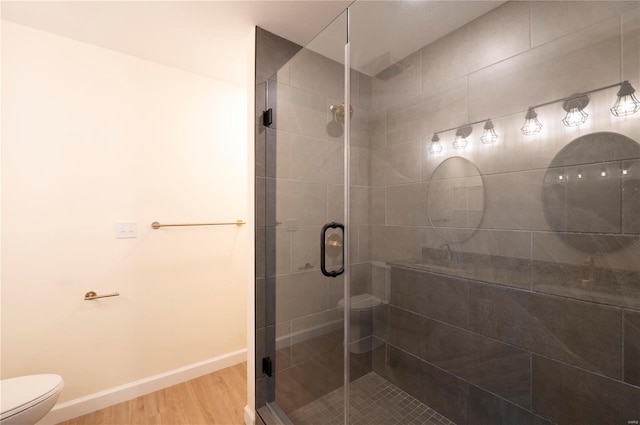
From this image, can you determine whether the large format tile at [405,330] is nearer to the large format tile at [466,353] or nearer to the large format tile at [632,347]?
the large format tile at [466,353]

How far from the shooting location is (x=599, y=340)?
3.40ft

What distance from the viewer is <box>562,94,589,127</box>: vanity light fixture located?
1.05 m

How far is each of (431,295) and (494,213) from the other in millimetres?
550

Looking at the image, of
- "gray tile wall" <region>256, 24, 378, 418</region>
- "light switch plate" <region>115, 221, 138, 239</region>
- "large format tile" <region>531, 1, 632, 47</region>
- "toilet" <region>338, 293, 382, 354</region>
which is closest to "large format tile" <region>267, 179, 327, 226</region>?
"gray tile wall" <region>256, 24, 378, 418</region>

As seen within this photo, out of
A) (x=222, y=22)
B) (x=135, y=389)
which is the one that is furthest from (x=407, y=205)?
(x=135, y=389)

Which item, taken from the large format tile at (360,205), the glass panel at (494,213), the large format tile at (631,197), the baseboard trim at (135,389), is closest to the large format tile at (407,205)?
the glass panel at (494,213)

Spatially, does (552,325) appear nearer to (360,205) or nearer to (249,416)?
(360,205)

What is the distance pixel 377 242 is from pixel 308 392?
0.92 metres

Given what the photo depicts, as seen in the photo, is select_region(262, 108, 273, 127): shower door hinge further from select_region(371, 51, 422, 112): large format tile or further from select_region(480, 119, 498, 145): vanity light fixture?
select_region(480, 119, 498, 145): vanity light fixture

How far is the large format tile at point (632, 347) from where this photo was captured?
3.15 ft

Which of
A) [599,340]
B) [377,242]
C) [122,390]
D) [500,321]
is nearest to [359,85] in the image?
[377,242]

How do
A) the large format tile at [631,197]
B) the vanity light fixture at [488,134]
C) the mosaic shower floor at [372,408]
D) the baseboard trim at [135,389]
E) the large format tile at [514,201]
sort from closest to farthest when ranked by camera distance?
the large format tile at [631,197] → the large format tile at [514,201] → the vanity light fixture at [488,134] → the mosaic shower floor at [372,408] → the baseboard trim at [135,389]

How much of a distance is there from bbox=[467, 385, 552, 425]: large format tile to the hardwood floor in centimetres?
136

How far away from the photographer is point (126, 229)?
6.13 feet
